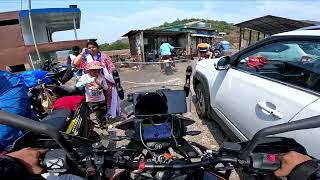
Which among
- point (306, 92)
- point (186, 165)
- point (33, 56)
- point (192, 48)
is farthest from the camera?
point (192, 48)

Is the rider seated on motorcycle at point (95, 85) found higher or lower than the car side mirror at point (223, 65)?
lower

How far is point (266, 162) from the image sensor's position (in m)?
1.37

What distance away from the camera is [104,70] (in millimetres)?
5281

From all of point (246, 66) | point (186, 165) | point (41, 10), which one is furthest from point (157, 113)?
point (41, 10)

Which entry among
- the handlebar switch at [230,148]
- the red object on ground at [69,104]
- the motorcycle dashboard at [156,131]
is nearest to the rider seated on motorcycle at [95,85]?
the red object on ground at [69,104]

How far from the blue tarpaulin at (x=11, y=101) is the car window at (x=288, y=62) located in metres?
2.79

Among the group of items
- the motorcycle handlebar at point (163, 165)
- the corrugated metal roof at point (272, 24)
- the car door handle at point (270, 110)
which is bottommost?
the car door handle at point (270, 110)

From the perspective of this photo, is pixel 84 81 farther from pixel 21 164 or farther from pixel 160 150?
pixel 21 164

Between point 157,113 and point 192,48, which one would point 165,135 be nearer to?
point 157,113

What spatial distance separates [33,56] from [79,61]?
10.4m

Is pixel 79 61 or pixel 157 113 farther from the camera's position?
pixel 79 61

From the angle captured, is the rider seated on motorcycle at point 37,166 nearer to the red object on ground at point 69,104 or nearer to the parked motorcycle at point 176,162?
the parked motorcycle at point 176,162

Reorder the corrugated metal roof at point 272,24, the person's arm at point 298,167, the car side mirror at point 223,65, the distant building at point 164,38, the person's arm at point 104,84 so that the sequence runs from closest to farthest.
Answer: the person's arm at point 298,167 < the car side mirror at point 223,65 < the person's arm at point 104,84 < the corrugated metal roof at point 272,24 < the distant building at point 164,38

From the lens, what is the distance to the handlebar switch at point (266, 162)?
1.36 metres
